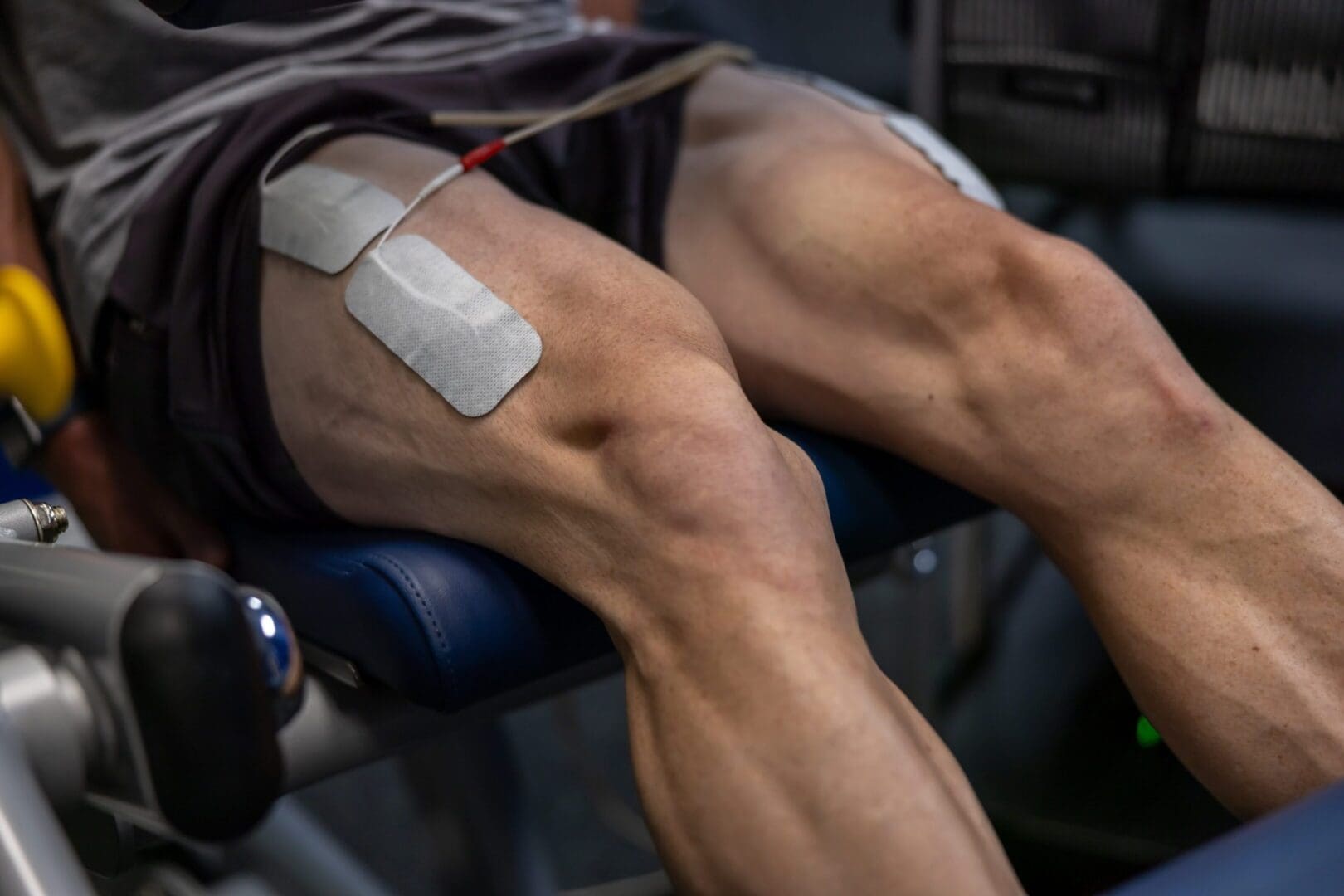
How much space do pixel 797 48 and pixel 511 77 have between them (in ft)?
2.82

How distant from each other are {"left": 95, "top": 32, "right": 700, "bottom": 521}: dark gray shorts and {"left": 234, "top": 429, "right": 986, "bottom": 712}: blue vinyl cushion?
0.20 feet

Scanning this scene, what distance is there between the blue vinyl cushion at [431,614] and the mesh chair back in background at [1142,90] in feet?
2.05

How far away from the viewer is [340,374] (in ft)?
2.34

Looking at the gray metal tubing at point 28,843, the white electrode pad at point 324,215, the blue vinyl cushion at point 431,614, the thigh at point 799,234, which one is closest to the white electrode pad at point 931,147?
the thigh at point 799,234

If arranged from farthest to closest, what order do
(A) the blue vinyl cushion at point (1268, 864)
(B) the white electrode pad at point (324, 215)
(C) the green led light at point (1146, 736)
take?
(C) the green led light at point (1146, 736) < (B) the white electrode pad at point (324, 215) < (A) the blue vinyl cushion at point (1268, 864)

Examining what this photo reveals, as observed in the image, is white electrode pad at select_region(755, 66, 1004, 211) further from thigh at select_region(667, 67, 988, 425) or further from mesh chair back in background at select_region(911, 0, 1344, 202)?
mesh chair back in background at select_region(911, 0, 1344, 202)

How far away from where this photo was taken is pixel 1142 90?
118 cm

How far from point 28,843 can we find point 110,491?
43cm

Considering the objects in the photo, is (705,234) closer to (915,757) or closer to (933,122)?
(915,757)

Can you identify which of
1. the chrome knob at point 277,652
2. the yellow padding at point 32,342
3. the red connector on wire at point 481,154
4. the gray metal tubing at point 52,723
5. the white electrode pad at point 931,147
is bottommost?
the gray metal tubing at point 52,723

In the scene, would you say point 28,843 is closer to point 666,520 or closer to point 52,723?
point 52,723

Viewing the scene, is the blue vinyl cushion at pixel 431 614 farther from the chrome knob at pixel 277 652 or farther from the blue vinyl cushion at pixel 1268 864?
the blue vinyl cushion at pixel 1268 864

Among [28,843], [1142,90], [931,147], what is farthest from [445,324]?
[1142,90]

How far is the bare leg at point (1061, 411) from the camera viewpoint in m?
0.66
